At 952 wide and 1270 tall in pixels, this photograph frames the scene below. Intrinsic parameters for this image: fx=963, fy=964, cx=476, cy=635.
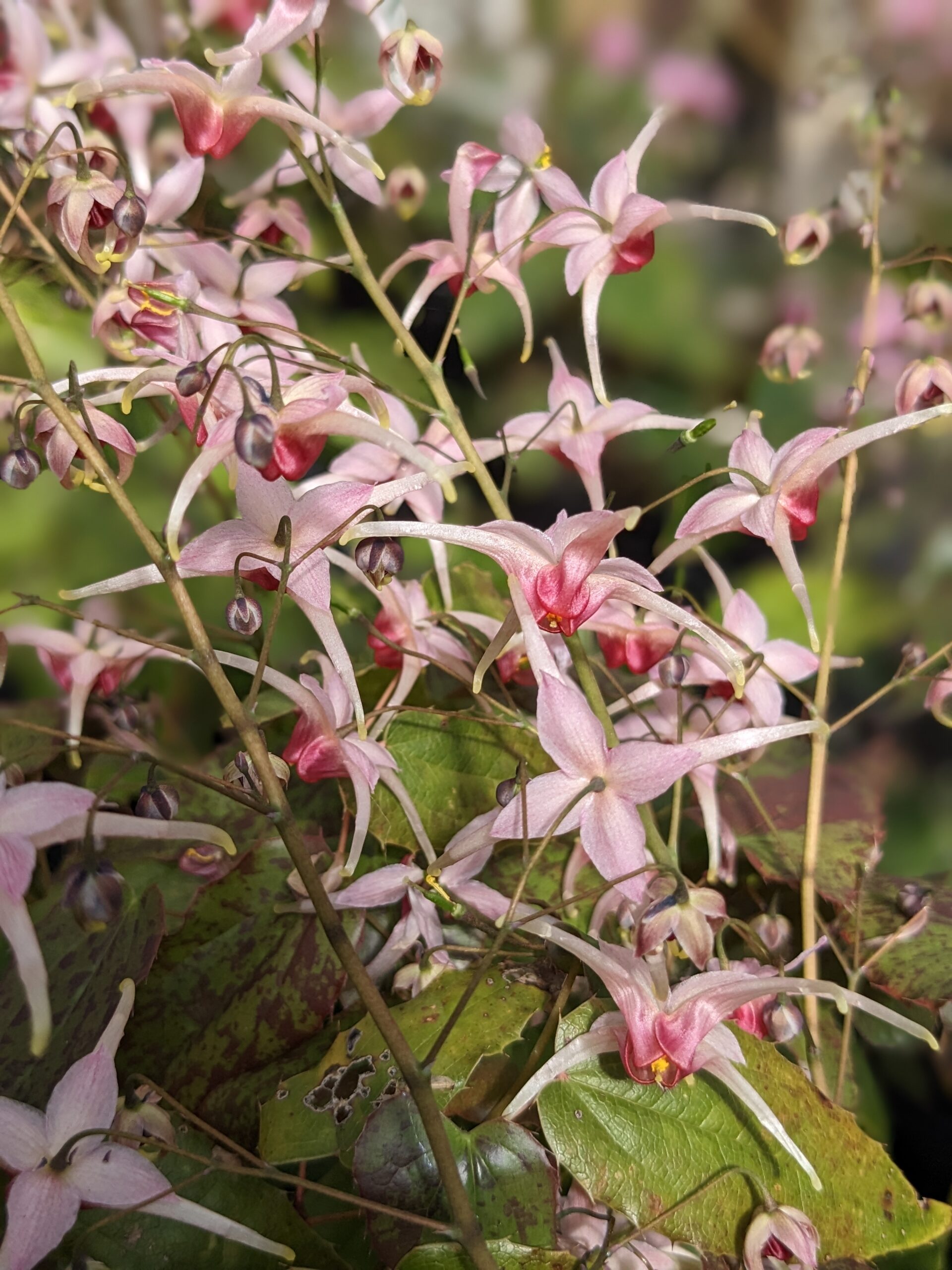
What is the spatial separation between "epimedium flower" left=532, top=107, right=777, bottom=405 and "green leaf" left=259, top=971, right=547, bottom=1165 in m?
0.26

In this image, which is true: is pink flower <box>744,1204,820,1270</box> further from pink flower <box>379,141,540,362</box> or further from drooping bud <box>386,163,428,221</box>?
drooping bud <box>386,163,428,221</box>

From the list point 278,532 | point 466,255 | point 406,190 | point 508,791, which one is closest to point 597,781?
point 508,791

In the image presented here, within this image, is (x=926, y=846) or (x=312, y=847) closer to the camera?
(x=312, y=847)

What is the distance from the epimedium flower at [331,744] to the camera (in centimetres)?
38

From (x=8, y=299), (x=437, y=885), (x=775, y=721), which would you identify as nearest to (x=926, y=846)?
(x=775, y=721)

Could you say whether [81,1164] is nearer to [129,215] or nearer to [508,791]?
[508,791]

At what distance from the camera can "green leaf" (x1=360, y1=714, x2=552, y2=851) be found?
460mm

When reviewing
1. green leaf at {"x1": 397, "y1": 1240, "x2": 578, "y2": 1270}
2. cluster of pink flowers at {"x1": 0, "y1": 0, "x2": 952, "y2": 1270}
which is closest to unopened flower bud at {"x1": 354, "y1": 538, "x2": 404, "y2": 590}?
cluster of pink flowers at {"x1": 0, "y1": 0, "x2": 952, "y2": 1270}

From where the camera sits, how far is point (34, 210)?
0.57 m

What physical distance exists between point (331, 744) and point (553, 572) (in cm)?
12

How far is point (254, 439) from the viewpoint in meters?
0.29

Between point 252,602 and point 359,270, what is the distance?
0.16 metres

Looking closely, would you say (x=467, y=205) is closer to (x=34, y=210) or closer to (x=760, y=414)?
(x=760, y=414)

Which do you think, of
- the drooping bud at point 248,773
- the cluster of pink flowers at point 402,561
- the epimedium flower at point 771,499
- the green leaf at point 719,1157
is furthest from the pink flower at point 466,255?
the green leaf at point 719,1157
